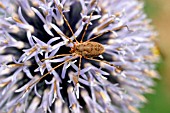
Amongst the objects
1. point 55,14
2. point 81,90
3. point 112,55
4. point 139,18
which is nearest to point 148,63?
point 139,18

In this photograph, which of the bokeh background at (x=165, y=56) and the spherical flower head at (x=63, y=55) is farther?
the bokeh background at (x=165, y=56)

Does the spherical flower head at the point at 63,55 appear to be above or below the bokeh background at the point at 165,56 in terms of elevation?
above

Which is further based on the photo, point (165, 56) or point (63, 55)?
point (165, 56)

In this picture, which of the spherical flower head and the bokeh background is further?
the bokeh background

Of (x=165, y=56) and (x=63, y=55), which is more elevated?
(x=63, y=55)

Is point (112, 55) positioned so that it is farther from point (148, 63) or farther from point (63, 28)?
point (148, 63)
